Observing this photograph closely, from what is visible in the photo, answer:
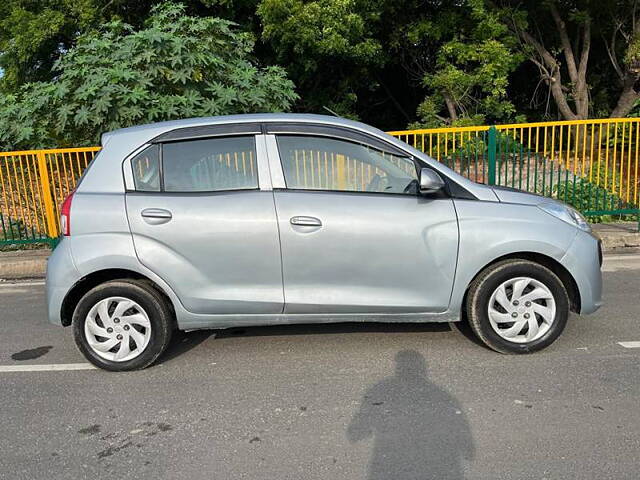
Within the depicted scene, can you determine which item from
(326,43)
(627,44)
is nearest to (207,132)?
(326,43)

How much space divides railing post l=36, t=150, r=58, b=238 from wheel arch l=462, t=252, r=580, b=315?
6.47 m

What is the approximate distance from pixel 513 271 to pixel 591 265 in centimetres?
60

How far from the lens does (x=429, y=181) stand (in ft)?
12.5

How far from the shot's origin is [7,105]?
1088cm

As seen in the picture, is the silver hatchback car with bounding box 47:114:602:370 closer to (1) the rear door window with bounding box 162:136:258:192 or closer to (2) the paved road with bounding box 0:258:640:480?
(1) the rear door window with bounding box 162:136:258:192

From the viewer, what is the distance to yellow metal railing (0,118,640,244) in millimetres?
7996

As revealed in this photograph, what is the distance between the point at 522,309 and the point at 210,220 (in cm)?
229

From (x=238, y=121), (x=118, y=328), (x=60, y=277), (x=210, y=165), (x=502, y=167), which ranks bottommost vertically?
(x=118, y=328)

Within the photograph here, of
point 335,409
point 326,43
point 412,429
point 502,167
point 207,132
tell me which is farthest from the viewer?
point 326,43

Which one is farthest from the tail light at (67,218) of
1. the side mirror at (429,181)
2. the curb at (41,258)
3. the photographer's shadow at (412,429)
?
the curb at (41,258)

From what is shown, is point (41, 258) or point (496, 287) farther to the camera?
point (41, 258)

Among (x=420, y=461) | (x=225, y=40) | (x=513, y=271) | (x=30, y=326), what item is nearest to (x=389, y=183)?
(x=513, y=271)

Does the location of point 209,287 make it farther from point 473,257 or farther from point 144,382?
point 473,257

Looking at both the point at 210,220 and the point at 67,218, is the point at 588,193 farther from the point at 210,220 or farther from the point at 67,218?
the point at 67,218
